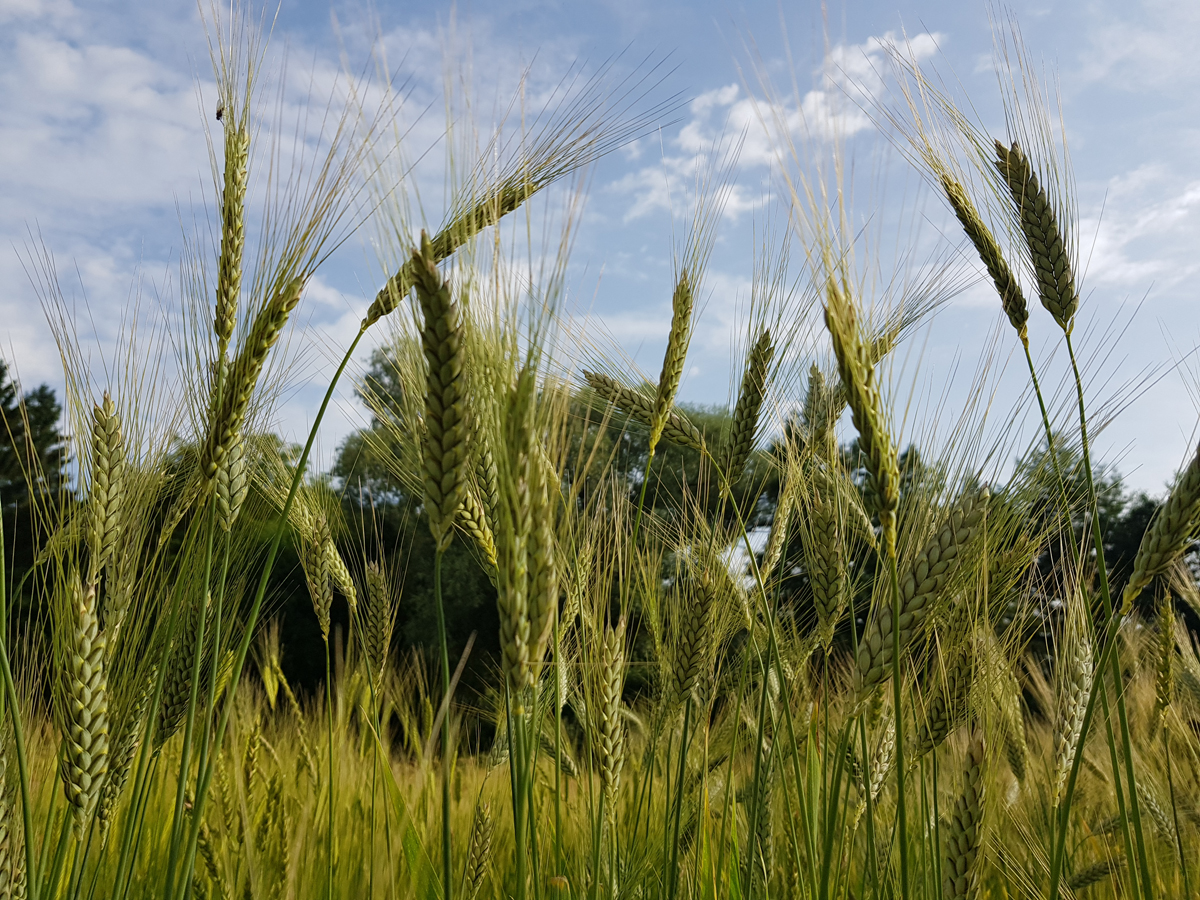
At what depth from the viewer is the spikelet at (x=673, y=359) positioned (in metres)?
1.96

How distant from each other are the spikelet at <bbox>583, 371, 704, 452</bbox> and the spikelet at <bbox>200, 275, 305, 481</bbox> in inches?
41.1

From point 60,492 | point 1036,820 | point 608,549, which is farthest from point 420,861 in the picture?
point 1036,820

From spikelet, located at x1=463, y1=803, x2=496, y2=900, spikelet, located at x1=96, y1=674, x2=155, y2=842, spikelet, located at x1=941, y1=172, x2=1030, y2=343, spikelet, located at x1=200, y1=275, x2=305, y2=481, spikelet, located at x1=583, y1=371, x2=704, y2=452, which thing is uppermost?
spikelet, located at x1=941, y1=172, x2=1030, y2=343

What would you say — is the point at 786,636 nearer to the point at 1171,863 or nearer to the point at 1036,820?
the point at 1036,820

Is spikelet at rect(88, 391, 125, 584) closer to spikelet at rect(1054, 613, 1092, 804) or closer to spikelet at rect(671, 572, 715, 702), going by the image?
spikelet at rect(671, 572, 715, 702)

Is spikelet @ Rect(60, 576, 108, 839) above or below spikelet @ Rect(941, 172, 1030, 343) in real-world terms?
below

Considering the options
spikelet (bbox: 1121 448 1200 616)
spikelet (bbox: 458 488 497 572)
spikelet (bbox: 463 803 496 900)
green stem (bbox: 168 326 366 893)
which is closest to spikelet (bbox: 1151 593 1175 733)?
spikelet (bbox: 1121 448 1200 616)

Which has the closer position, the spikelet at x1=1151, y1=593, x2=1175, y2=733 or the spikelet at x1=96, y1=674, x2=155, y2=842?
the spikelet at x1=96, y1=674, x2=155, y2=842

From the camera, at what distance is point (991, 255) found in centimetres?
184

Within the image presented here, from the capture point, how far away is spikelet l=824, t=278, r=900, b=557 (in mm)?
1075

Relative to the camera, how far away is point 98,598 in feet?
5.14

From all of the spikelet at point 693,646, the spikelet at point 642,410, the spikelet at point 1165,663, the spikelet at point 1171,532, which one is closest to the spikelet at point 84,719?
the spikelet at point 693,646

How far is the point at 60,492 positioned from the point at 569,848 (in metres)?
1.63

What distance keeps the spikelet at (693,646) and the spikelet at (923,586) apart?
1.98ft
